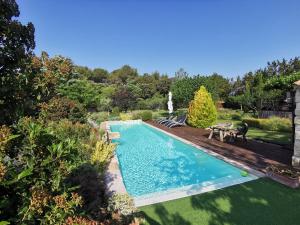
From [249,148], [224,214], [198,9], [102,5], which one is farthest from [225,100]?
[224,214]

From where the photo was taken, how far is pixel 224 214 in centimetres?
530

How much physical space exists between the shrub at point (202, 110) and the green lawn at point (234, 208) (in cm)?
1174

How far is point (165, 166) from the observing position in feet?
35.5

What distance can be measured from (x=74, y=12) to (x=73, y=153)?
69.4 ft

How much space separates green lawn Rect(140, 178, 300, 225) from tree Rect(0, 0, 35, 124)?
12.7 ft

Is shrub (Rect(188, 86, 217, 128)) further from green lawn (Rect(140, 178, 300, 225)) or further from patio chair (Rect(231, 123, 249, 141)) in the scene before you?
green lawn (Rect(140, 178, 300, 225))

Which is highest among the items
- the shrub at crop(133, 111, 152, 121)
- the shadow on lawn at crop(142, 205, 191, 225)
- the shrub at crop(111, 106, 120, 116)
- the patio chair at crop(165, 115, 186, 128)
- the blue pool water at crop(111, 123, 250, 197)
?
the shrub at crop(111, 106, 120, 116)

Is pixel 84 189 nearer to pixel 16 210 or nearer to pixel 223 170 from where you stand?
pixel 16 210

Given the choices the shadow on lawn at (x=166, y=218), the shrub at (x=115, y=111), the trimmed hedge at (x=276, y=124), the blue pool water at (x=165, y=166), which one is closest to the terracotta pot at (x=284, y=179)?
the blue pool water at (x=165, y=166)

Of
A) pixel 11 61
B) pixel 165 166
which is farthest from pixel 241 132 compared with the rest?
pixel 11 61

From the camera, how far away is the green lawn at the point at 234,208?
16.6 feet

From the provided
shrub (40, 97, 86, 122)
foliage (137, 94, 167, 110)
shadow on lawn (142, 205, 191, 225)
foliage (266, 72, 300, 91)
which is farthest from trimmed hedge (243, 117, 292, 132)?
foliage (137, 94, 167, 110)

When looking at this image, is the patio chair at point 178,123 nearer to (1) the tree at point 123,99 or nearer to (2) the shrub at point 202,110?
(2) the shrub at point 202,110

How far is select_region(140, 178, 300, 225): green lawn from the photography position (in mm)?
5047
